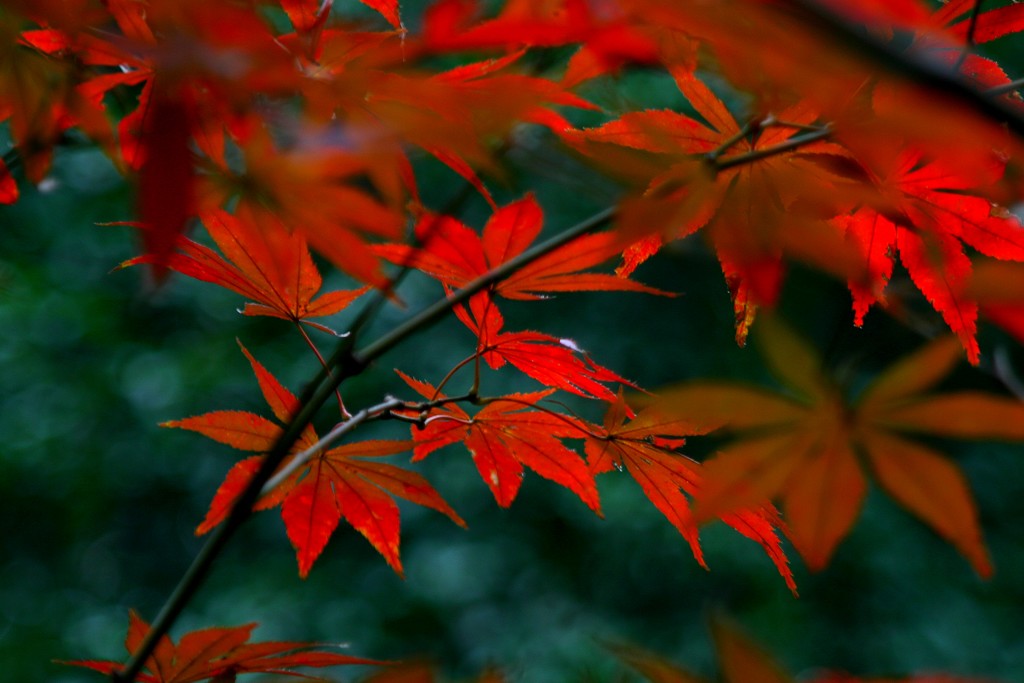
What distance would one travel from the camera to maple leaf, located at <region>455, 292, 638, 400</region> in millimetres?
377

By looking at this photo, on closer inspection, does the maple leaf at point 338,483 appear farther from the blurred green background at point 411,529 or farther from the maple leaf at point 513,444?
the blurred green background at point 411,529

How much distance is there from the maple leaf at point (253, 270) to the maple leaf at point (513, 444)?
0.06 m

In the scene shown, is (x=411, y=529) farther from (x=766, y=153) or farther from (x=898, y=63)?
(x=898, y=63)

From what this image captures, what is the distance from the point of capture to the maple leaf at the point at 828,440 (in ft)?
0.64

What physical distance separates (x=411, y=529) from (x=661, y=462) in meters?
1.59

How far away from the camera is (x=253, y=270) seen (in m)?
0.38

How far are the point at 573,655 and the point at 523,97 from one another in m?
1.61

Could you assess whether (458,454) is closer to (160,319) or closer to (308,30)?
(160,319)

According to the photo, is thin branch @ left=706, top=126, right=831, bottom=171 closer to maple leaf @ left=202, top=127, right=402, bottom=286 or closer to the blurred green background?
maple leaf @ left=202, top=127, right=402, bottom=286

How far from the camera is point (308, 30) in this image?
1.23 ft

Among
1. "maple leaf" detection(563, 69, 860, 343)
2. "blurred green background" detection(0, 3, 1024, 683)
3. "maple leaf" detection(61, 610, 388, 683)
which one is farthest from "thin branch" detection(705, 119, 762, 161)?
"blurred green background" detection(0, 3, 1024, 683)

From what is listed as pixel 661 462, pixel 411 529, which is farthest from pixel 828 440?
pixel 411 529

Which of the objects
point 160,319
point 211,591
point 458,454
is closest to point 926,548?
point 458,454

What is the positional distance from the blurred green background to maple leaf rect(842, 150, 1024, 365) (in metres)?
1.41
